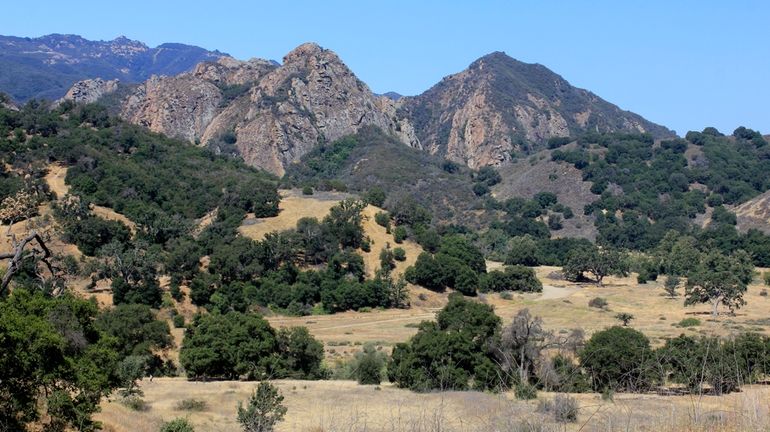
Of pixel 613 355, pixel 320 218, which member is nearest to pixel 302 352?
Answer: pixel 613 355

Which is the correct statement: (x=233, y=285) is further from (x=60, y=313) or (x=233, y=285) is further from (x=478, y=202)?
(x=478, y=202)

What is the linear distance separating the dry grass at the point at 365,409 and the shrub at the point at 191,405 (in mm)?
230

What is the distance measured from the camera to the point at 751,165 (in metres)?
163

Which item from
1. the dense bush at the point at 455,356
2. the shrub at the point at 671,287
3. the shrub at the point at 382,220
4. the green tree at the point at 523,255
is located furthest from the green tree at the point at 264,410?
the green tree at the point at 523,255

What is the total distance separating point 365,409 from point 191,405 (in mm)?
8118

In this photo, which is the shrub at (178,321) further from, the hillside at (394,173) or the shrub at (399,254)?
the hillside at (394,173)

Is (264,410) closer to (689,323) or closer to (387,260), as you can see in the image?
(689,323)

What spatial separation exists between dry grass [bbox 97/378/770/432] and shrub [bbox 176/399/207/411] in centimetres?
23

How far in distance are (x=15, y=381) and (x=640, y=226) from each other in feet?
426

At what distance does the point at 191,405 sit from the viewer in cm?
3209

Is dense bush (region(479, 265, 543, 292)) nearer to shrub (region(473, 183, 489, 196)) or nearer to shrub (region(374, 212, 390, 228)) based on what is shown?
shrub (region(374, 212, 390, 228))

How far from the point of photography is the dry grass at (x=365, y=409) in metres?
7.77

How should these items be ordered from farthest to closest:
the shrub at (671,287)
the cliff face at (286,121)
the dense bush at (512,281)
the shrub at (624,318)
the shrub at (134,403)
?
the cliff face at (286,121) → the dense bush at (512,281) → the shrub at (671,287) → the shrub at (624,318) → the shrub at (134,403)

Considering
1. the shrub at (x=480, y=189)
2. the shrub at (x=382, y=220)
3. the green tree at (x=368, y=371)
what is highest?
the shrub at (x=480, y=189)
